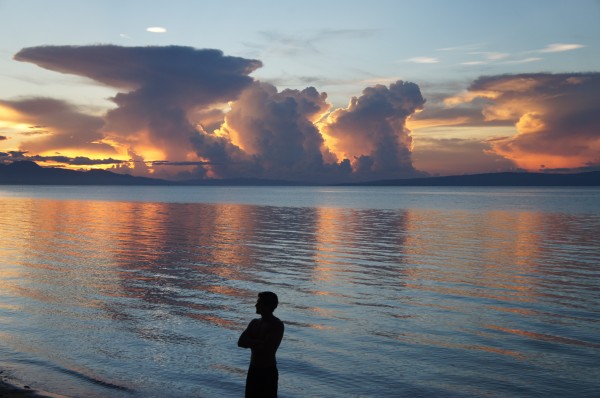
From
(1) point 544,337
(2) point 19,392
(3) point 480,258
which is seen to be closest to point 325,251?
(3) point 480,258

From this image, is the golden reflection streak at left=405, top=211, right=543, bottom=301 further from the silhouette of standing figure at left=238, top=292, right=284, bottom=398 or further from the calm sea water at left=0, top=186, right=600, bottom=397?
the silhouette of standing figure at left=238, top=292, right=284, bottom=398

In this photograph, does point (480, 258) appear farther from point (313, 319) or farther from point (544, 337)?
point (313, 319)

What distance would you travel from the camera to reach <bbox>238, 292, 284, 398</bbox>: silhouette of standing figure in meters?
9.48

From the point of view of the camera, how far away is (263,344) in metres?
9.61

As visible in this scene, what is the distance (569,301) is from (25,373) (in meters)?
22.1

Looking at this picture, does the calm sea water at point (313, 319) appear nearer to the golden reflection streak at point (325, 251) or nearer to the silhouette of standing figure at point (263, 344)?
the golden reflection streak at point (325, 251)

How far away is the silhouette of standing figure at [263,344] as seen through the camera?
9477mm

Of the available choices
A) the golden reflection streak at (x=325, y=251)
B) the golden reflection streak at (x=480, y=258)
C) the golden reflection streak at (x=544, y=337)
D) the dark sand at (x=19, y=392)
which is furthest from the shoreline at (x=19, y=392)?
the golden reflection streak at (x=480, y=258)

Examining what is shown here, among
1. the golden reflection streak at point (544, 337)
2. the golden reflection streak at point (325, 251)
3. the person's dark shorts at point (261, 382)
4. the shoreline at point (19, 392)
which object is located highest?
the person's dark shorts at point (261, 382)

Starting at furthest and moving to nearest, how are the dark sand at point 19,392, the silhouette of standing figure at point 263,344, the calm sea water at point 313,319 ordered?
the calm sea water at point 313,319
the dark sand at point 19,392
the silhouette of standing figure at point 263,344

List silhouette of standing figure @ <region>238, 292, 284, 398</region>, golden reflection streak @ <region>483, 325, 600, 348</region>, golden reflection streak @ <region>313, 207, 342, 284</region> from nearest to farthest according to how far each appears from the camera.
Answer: silhouette of standing figure @ <region>238, 292, 284, 398</region> < golden reflection streak @ <region>483, 325, 600, 348</region> < golden reflection streak @ <region>313, 207, 342, 284</region>

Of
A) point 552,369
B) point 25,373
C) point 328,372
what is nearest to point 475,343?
point 552,369

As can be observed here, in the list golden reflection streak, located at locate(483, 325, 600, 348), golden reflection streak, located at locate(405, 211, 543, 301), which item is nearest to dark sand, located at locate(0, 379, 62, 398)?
golden reflection streak, located at locate(483, 325, 600, 348)

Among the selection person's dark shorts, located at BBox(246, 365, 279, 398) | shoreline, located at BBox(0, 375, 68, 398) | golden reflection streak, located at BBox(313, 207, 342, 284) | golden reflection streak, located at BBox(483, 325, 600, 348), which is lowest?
shoreline, located at BBox(0, 375, 68, 398)
